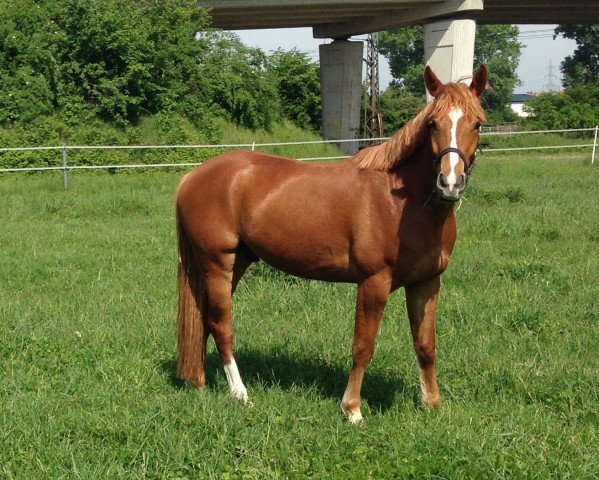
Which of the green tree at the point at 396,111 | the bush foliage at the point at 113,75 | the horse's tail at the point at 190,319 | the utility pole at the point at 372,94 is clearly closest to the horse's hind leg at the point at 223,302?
the horse's tail at the point at 190,319

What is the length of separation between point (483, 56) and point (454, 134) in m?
87.1

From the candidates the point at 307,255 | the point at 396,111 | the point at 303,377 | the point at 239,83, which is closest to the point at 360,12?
the point at 239,83

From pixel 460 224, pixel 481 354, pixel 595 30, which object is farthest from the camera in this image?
pixel 595 30

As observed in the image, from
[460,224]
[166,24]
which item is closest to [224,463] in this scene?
[460,224]

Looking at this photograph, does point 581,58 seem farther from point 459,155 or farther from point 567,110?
point 459,155

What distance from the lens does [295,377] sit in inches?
221

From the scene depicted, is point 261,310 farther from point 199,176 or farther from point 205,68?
point 205,68

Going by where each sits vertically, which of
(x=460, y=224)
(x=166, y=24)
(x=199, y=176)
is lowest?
(x=460, y=224)

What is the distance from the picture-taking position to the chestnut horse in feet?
14.9

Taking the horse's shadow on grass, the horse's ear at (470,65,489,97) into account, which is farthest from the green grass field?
the horse's ear at (470,65,489,97)

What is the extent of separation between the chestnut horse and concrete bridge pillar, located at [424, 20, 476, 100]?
24.7 meters

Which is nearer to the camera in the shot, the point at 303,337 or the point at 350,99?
the point at 303,337

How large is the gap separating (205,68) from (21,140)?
310 inches

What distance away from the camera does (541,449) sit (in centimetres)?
420
